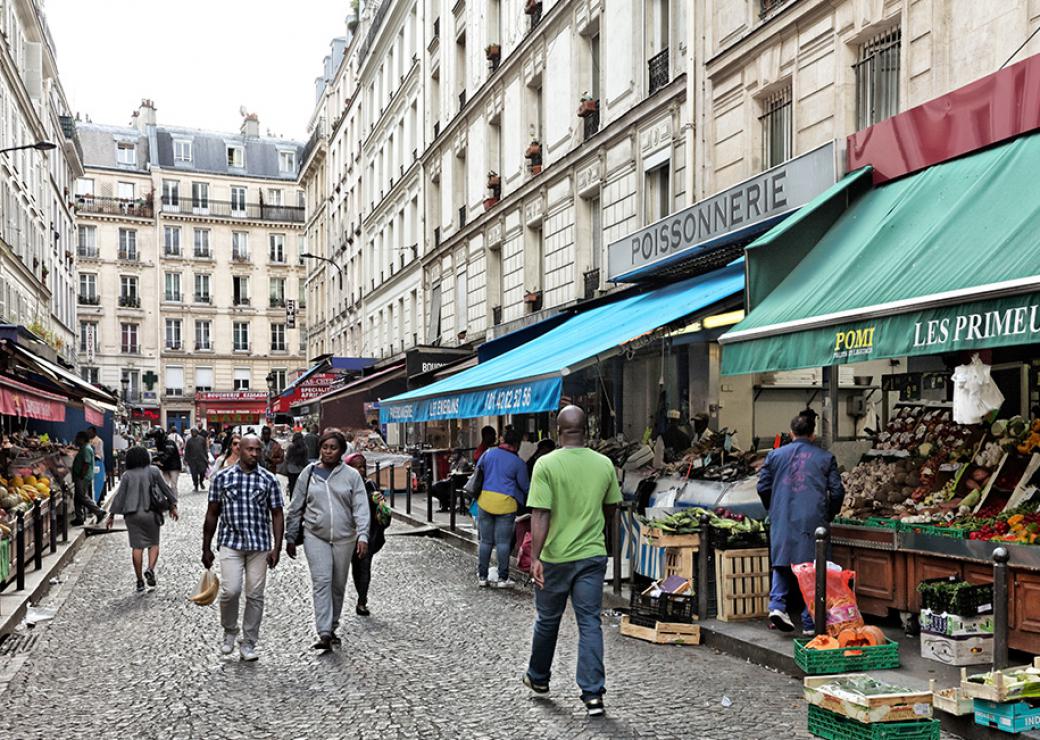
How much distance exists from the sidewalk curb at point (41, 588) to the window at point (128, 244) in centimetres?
5244

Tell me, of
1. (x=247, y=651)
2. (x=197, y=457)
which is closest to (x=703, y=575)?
(x=247, y=651)

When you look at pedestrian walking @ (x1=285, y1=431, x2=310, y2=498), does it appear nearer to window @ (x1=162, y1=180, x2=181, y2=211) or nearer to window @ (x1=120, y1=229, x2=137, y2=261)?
window @ (x1=120, y1=229, x2=137, y2=261)

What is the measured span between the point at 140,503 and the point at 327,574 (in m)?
4.14

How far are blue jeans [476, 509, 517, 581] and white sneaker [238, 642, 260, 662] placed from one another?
13.1ft

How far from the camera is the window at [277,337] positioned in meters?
68.4

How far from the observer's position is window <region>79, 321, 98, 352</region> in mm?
62222

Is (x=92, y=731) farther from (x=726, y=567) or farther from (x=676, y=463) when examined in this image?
(x=676, y=463)

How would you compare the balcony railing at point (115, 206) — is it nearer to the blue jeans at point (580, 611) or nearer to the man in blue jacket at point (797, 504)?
the man in blue jacket at point (797, 504)

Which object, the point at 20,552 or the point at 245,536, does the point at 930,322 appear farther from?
the point at 20,552

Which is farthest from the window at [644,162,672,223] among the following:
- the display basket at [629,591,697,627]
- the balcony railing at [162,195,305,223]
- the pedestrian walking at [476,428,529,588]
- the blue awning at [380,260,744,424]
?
the balcony railing at [162,195,305,223]

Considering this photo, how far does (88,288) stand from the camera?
209 ft

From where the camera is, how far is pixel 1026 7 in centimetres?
886

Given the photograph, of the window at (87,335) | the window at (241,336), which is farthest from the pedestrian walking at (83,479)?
the window at (241,336)

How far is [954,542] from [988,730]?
7.41ft
